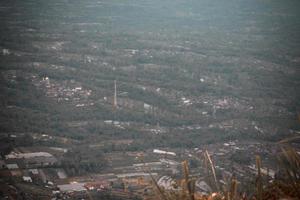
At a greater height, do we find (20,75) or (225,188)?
(225,188)

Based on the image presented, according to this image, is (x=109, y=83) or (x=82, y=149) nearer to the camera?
(x=82, y=149)

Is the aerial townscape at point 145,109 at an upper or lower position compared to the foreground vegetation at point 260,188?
lower

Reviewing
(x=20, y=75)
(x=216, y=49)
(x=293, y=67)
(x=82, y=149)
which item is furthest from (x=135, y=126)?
(x=216, y=49)

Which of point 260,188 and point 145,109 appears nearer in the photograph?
point 260,188

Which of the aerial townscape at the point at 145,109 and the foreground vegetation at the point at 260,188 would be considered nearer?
the foreground vegetation at the point at 260,188

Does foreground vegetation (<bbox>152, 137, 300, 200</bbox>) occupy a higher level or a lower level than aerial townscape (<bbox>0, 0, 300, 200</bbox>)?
higher

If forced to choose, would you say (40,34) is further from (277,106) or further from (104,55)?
(277,106)

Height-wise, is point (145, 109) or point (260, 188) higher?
point (260, 188)

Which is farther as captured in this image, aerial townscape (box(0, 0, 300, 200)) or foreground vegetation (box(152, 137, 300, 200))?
aerial townscape (box(0, 0, 300, 200))
